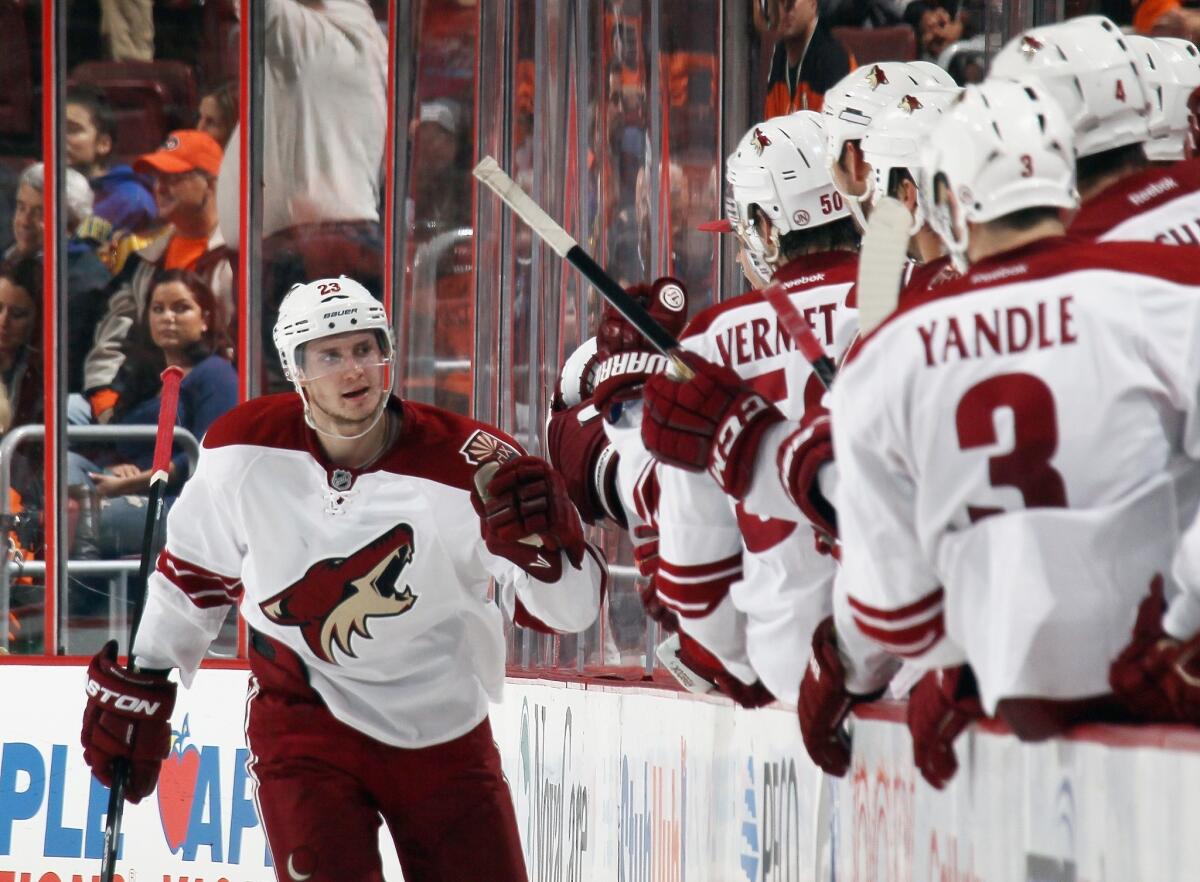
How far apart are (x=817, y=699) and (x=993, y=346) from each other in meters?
0.64

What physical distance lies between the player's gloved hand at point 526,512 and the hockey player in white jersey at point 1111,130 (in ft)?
3.54

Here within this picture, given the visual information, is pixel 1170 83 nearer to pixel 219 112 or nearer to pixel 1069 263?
pixel 1069 263

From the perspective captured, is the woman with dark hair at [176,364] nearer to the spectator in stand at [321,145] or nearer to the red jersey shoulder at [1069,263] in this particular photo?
the spectator in stand at [321,145]

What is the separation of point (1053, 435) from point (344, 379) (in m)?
1.82

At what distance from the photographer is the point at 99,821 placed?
19.7 feet

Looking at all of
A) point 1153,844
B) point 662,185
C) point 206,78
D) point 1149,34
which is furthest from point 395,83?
point 1153,844

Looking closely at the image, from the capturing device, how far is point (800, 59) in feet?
12.9

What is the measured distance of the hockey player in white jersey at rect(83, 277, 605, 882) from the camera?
329cm

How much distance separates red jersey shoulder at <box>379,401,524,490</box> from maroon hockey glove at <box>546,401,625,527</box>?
6.6 inches

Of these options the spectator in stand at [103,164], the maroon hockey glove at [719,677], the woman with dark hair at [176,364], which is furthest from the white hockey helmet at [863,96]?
the spectator in stand at [103,164]

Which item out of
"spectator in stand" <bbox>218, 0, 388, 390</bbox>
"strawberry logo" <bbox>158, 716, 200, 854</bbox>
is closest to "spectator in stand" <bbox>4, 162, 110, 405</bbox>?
"spectator in stand" <bbox>218, 0, 388, 390</bbox>

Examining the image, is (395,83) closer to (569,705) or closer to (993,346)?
(569,705)

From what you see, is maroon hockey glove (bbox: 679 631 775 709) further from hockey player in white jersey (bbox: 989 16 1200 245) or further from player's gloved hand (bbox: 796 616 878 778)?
hockey player in white jersey (bbox: 989 16 1200 245)

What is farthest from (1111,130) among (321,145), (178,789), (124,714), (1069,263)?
(321,145)
